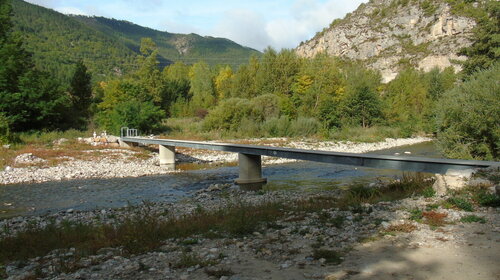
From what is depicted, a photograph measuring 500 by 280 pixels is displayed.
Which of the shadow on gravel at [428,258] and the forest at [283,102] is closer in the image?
the shadow on gravel at [428,258]

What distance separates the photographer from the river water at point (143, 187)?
15.2m

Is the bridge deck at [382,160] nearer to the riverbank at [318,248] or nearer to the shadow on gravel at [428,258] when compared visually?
the riverbank at [318,248]

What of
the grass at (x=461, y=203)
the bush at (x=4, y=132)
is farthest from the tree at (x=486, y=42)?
the bush at (x=4, y=132)

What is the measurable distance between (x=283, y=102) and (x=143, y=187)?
1502 inches

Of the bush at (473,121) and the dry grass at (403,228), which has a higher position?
the bush at (473,121)

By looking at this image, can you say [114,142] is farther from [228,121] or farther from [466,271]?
[466,271]

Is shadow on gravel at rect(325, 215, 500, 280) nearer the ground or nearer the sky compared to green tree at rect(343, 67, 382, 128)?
nearer the ground

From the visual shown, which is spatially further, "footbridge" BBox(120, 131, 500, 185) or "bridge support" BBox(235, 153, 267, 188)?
"bridge support" BBox(235, 153, 267, 188)

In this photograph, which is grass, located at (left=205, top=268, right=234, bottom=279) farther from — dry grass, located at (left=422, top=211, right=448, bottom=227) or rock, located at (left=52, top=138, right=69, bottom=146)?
rock, located at (left=52, top=138, right=69, bottom=146)

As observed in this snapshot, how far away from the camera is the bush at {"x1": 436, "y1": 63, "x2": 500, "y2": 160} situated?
17406 millimetres

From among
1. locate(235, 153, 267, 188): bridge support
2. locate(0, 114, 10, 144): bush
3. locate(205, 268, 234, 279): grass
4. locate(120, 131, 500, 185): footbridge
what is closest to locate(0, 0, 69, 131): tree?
locate(0, 114, 10, 144): bush

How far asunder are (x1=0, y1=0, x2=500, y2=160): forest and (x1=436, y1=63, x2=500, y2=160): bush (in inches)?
1.9

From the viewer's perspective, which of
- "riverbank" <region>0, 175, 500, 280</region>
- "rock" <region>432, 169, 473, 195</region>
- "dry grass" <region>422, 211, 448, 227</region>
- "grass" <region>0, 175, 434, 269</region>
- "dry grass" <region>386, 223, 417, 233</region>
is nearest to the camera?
"riverbank" <region>0, 175, 500, 280</region>

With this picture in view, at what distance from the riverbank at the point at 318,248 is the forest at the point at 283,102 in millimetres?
11479
